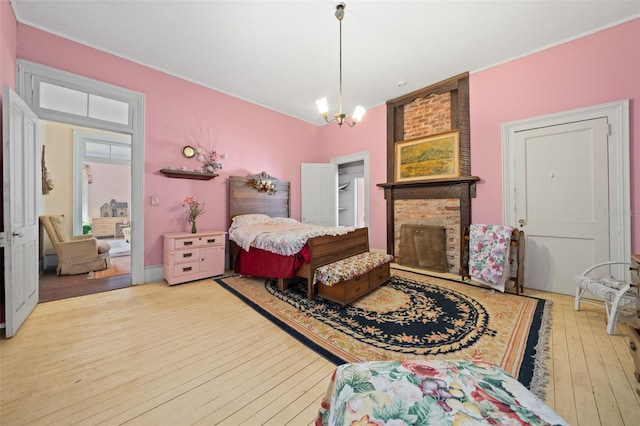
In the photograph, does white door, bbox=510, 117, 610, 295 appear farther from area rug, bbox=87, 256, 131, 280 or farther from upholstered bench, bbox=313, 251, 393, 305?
area rug, bbox=87, 256, 131, 280

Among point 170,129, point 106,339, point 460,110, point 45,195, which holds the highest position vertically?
point 460,110

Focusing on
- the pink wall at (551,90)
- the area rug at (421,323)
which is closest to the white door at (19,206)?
the area rug at (421,323)

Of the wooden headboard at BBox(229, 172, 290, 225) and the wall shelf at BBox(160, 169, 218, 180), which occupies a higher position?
the wall shelf at BBox(160, 169, 218, 180)

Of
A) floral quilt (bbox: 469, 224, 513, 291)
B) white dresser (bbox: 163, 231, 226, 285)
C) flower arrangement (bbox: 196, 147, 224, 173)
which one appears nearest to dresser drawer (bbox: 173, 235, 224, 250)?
white dresser (bbox: 163, 231, 226, 285)

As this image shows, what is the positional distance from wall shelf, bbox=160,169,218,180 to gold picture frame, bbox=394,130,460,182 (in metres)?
3.34

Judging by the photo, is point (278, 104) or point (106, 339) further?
point (278, 104)

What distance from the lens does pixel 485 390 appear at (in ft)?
2.78

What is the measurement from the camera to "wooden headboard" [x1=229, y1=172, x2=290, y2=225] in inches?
168

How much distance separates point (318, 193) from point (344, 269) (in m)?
3.05

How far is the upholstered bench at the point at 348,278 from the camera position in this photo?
99.5 inches

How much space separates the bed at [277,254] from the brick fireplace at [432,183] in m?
1.18

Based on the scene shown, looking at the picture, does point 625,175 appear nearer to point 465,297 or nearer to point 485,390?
point 465,297

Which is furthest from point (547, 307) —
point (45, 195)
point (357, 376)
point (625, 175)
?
point (45, 195)

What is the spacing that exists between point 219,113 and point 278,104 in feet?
3.87
